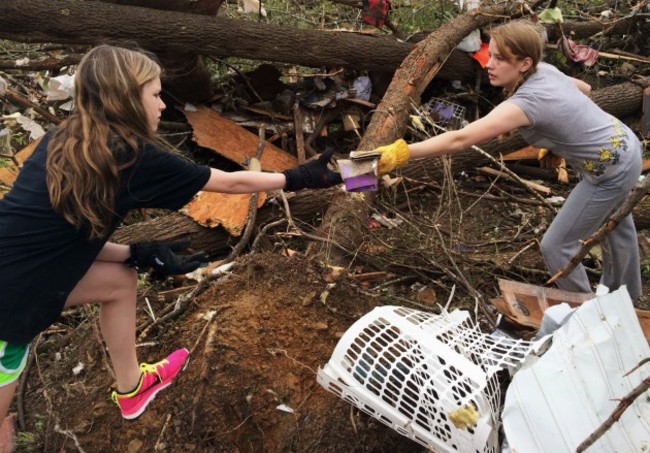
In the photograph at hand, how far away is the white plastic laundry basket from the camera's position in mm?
1800

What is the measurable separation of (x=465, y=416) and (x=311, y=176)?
3.69ft

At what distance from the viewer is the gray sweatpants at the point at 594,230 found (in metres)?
2.79

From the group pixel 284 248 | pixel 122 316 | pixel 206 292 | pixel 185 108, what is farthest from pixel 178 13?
pixel 122 316

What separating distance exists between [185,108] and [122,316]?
3.28 meters

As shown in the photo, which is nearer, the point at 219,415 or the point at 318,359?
A: the point at 219,415

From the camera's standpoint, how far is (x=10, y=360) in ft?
6.51

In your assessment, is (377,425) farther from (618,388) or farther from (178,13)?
(178,13)

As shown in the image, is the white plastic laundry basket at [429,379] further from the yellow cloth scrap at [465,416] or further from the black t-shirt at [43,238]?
the black t-shirt at [43,238]

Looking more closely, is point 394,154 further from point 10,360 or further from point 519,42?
point 10,360

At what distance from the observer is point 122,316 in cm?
227

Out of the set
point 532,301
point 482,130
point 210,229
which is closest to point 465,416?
point 532,301

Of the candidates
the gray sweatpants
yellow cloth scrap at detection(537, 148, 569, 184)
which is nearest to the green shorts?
the gray sweatpants

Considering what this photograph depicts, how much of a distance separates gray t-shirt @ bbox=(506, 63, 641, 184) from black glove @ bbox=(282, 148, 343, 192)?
895 millimetres

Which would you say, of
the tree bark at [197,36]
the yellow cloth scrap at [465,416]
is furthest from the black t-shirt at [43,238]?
the tree bark at [197,36]
